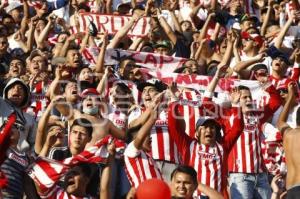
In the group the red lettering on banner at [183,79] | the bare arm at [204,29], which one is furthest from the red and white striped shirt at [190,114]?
→ the bare arm at [204,29]

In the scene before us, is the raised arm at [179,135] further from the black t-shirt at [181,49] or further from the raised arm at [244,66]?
the black t-shirt at [181,49]

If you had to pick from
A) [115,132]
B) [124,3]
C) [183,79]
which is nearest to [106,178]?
[115,132]

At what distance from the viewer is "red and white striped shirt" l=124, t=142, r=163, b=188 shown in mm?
10719

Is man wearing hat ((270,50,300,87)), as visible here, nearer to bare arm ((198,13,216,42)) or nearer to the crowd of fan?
the crowd of fan

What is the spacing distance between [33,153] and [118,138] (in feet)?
3.21

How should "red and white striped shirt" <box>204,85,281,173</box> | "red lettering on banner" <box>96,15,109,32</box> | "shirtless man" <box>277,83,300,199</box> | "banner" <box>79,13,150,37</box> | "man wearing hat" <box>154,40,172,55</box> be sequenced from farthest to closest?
"red lettering on banner" <box>96,15,109,32</box> < "banner" <box>79,13,150,37</box> < "man wearing hat" <box>154,40,172,55</box> < "red and white striped shirt" <box>204,85,281,173</box> < "shirtless man" <box>277,83,300,199</box>

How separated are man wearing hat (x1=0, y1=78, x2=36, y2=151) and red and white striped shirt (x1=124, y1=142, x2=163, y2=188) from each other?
0.95m

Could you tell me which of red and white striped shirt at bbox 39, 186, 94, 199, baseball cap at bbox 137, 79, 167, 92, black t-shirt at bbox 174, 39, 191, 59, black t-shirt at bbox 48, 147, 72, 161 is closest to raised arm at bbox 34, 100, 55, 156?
black t-shirt at bbox 48, 147, 72, 161

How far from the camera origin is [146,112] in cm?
1128

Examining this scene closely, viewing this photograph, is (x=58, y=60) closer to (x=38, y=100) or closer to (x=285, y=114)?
(x=38, y=100)

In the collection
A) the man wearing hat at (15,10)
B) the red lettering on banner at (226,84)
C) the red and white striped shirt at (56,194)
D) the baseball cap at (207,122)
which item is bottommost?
the red and white striped shirt at (56,194)

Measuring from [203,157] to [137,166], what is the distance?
Result: 868mm

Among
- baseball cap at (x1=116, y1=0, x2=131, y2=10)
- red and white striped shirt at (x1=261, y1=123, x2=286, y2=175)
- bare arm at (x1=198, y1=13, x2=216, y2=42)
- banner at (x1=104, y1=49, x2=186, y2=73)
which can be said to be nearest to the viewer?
red and white striped shirt at (x1=261, y1=123, x2=286, y2=175)

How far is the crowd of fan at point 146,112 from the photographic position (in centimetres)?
987
